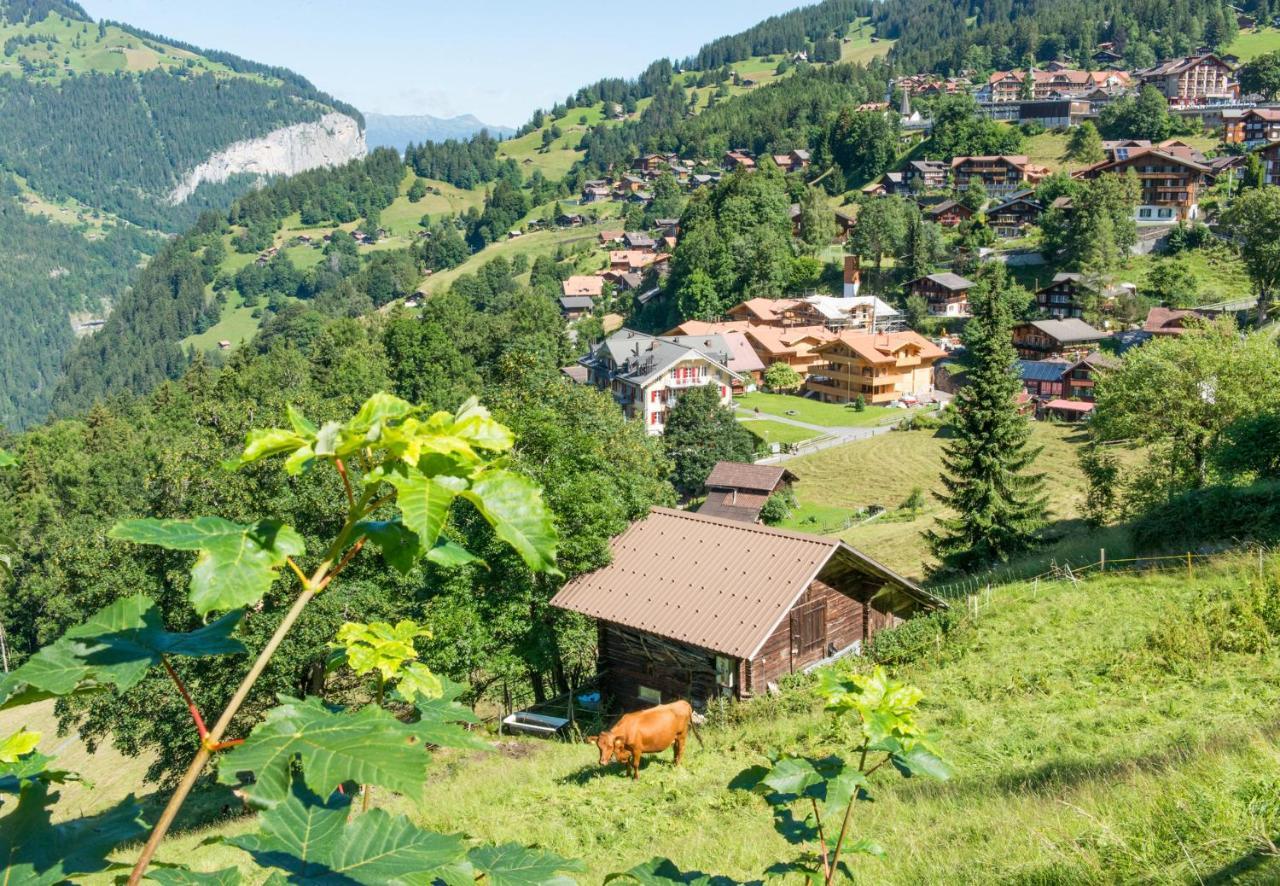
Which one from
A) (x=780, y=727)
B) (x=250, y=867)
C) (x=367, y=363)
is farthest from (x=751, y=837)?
(x=367, y=363)

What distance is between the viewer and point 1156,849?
5.58 m

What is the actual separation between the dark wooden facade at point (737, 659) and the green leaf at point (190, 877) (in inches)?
640

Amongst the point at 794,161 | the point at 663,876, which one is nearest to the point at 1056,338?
the point at 663,876

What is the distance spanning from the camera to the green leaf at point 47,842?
2105 mm

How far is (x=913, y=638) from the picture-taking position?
18516 millimetres

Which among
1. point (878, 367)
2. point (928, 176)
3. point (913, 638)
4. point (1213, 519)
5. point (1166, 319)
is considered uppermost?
point (928, 176)

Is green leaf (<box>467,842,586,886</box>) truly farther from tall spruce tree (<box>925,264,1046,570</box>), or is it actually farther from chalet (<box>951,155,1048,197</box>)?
chalet (<box>951,155,1048,197</box>)

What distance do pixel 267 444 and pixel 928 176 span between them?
132 meters

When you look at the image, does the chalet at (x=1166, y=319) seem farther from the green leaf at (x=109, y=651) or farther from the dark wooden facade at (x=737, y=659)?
the green leaf at (x=109, y=651)

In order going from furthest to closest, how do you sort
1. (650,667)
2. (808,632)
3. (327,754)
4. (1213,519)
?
1. (1213,519)
2. (650,667)
3. (808,632)
4. (327,754)

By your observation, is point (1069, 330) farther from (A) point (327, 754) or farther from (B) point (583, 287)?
(A) point (327, 754)

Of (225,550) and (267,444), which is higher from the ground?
(267,444)

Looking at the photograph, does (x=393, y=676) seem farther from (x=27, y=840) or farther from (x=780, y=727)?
(x=780, y=727)

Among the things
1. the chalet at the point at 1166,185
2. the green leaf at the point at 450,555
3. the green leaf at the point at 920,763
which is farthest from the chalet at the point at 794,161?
the green leaf at the point at 450,555
